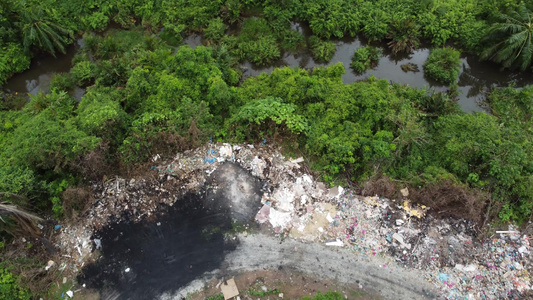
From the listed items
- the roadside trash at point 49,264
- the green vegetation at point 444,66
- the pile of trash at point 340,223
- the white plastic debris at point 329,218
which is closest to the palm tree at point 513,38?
the green vegetation at point 444,66

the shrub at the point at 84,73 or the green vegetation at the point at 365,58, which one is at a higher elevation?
the shrub at the point at 84,73

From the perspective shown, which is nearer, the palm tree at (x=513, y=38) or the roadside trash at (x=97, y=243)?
the roadside trash at (x=97, y=243)

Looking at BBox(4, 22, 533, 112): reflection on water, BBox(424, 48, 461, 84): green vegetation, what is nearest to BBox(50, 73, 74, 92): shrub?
BBox(4, 22, 533, 112): reflection on water

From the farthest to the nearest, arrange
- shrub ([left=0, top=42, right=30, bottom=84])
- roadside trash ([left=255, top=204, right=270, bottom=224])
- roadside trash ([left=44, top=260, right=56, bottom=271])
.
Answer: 1. shrub ([left=0, top=42, right=30, bottom=84])
2. roadside trash ([left=255, top=204, right=270, bottom=224])
3. roadside trash ([left=44, top=260, right=56, bottom=271])

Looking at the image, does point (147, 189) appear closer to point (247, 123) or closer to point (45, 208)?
point (45, 208)

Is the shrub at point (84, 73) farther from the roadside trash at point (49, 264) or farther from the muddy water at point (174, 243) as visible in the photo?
the roadside trash at point (49, 264)

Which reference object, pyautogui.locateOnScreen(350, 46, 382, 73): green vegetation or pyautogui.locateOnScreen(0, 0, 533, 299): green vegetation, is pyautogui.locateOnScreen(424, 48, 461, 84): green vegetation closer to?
pyautogui.locateOnScreen(0, 0, 533, 299): green vegetation

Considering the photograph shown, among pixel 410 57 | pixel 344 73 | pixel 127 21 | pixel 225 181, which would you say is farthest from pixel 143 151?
pixel 410 57
